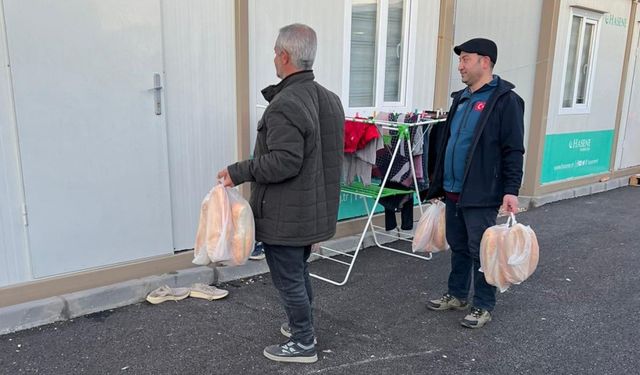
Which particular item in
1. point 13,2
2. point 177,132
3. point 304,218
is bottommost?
point 304,218

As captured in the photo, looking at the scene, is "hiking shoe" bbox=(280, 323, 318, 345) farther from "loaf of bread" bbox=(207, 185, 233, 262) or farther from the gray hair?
the gray hair

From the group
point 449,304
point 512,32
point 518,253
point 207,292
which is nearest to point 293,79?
point 518,253

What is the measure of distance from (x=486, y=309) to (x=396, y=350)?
0.79 metres

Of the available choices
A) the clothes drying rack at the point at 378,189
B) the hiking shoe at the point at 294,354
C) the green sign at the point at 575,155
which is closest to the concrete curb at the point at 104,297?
the clothes drying rack at the point at 378,189

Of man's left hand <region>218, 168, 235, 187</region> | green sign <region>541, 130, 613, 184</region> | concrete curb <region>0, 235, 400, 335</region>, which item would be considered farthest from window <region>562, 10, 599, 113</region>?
man's left hand <region>218, 168, 235, 187</region>

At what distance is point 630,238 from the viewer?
6184mm

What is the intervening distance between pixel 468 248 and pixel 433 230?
452 millimetres

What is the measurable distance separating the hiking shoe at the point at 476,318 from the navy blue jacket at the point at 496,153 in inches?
31.0

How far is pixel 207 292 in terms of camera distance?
4.09 metres

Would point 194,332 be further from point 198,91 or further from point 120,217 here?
point 198,91

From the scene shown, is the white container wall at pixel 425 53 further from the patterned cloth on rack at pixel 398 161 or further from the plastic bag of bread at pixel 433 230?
the plastic bag of bread at pixel 433 230

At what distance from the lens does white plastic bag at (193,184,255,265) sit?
2.90 meters

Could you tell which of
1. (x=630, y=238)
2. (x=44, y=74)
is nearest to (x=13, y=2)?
(x=44, y=74)

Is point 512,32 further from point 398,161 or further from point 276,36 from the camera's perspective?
point 276,36
